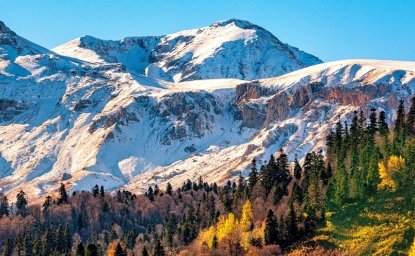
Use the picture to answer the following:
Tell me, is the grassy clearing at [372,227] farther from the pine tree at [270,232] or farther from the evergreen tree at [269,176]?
the evergreen tree at [269,176]

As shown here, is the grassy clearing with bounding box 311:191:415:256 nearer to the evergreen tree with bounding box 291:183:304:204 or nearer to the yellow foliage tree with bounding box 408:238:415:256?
the yellow foliage tree with bounding box 408:238:415:256

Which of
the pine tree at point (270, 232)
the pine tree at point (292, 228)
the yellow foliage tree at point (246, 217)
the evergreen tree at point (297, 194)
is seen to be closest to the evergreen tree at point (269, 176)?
the yellow foliage tree at point (246, 217)

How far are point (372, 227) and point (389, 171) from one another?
19.9 meters

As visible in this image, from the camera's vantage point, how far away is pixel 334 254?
13375cm

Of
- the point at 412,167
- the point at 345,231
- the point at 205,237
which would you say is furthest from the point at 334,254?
the point at 205,237

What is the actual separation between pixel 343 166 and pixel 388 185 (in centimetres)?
1604

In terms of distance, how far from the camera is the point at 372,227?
13712cm

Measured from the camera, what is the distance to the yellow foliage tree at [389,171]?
150m

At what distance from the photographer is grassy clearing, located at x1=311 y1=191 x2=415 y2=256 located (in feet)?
425

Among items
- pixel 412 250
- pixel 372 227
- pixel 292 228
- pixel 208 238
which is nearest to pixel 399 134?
pixel 292 228

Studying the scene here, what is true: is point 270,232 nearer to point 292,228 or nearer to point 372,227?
point 292,228

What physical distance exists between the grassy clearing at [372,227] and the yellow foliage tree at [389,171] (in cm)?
270

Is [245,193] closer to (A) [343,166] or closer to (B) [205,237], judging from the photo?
(B) [205,237]

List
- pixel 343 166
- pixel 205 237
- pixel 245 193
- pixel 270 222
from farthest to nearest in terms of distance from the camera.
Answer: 1. pixel 245 193
2. pixel 205 237
3. pixel 343 166
4. pixel 270 222
